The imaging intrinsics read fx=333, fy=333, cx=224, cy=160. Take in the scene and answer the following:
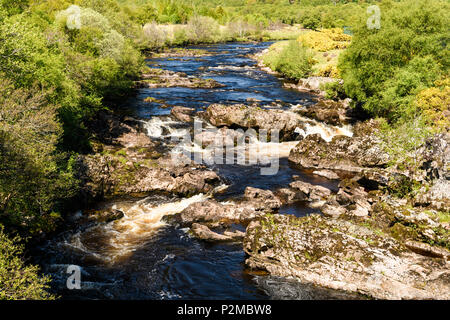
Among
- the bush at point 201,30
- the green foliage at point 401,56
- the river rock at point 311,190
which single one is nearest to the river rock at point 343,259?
the river rock at point 311,190

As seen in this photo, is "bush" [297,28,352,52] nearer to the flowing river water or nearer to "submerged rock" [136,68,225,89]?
"submerged rock" [136,68,225,89]

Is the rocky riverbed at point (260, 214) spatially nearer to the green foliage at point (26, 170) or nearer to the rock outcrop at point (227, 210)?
the rock outcrop at point (227, 210)

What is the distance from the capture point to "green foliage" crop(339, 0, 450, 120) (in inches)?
1604

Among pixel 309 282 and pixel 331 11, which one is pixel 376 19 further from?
pixel 331 11

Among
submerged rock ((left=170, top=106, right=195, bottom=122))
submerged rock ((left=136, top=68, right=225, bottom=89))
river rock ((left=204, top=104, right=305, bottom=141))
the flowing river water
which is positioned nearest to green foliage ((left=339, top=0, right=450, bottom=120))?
river rock ((left=204, top=104, right=305, bottom=141))

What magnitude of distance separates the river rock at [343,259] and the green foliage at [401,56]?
80.8ft

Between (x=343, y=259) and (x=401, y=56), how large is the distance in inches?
1406

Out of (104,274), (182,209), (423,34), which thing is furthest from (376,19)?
(104,274)

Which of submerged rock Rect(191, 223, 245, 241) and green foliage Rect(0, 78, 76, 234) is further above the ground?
green foliage Rect(0, 78, 76, 234)

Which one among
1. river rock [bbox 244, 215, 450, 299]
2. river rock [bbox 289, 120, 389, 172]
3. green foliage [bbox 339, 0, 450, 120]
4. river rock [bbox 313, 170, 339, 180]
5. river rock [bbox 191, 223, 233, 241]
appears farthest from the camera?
green foliage [bbox 339, 0, 450, 120]

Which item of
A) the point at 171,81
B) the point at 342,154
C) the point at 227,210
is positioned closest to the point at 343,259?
the point at 227,210

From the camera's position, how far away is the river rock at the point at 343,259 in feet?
58.4

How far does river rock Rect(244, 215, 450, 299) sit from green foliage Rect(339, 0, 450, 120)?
24.6 m

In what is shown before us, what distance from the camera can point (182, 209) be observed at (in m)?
28.3
